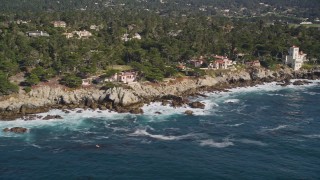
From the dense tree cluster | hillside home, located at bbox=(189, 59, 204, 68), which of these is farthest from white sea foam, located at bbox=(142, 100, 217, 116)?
hillside home, located at bbox=(189, 59, 204, 68)

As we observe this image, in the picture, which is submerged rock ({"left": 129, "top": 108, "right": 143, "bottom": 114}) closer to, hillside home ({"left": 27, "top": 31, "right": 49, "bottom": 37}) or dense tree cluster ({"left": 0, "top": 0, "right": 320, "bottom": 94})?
dense tree cluster ({"left": 0, "top": 0, "right": 320, "bottom": 94})

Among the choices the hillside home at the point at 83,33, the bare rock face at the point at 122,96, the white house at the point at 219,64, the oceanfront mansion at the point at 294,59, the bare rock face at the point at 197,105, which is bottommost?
the bare rock face at the point at 197,105

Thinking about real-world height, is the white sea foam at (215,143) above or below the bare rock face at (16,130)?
below

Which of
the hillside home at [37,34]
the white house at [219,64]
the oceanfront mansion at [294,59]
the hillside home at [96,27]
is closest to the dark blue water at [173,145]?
the white house at [219,64]

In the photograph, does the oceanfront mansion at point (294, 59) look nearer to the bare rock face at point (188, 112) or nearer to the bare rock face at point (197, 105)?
the bare rock face at point (197, 105)

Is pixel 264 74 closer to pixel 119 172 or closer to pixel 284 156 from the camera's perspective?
pixel 284 156

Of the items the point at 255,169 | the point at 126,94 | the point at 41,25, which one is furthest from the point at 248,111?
the point at 41,25

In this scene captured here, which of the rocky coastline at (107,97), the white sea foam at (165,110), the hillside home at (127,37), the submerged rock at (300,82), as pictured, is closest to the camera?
the white sea foam at (165,110)

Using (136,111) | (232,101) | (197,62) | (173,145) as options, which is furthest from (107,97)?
(197,62)
